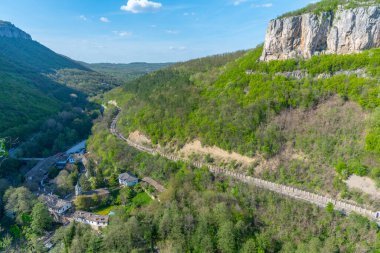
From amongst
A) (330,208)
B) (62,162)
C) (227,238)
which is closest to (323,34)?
(330,208)

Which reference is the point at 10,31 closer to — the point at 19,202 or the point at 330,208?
the point at 19,202

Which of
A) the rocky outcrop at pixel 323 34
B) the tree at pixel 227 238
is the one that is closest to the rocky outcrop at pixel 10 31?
the rocky outcrop at pixel 323 34

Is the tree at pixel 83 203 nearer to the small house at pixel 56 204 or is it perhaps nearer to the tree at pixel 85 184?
the small house at pixel 56 204

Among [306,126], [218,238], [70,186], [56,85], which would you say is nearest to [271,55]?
[306,126]

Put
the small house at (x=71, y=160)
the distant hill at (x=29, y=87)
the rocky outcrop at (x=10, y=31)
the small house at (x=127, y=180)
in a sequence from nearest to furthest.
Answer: the small house at (x=127, y=180), the small house at (x=71, y=160), the distant hill at (x=29, y=87), the rocky outcrop at (x=10, y=31)

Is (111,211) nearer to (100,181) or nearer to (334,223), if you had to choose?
(100,181)

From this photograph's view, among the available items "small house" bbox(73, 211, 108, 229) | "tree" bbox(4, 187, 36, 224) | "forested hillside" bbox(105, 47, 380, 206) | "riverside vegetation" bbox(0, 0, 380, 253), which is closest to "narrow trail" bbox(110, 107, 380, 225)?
"riverside vegetation" bbox(0, 0, 380, 253)
